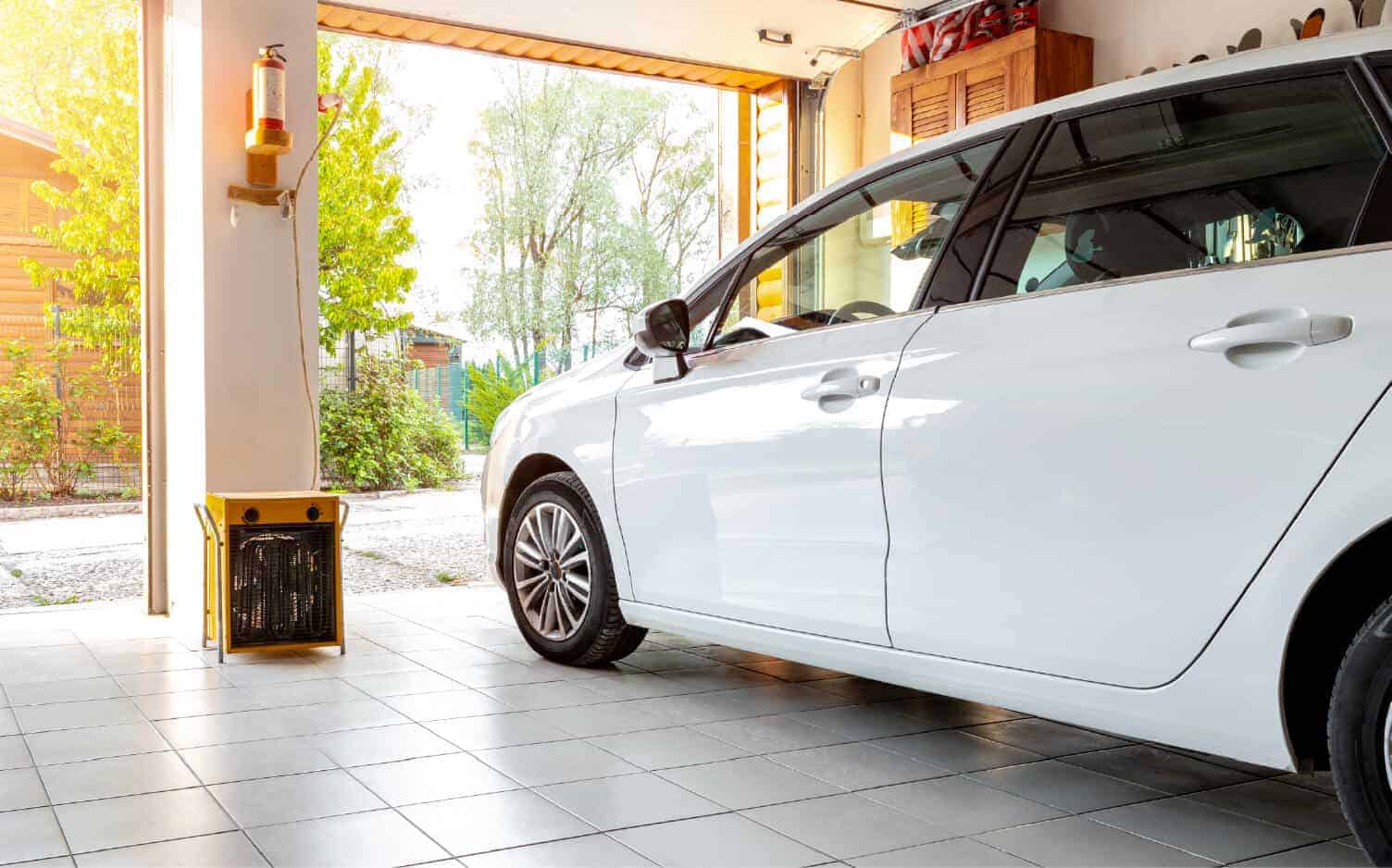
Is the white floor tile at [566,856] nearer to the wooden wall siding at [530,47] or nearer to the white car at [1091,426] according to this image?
the white car at [1091,426]

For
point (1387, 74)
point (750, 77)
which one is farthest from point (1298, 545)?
point (750, 77)

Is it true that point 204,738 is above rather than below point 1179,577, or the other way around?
below

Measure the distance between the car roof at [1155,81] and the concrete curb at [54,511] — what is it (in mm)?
3960

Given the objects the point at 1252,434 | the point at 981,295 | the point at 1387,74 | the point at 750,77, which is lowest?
the point at 1252,434

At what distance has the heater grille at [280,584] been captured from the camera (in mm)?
4168

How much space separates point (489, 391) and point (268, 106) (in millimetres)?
5797

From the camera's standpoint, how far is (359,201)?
1105 centimetres

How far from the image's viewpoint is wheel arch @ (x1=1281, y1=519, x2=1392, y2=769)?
6.27 feet

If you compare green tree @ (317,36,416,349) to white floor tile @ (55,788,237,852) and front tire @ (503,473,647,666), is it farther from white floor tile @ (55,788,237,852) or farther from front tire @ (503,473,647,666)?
white floor tile @ (55,788,237,852)

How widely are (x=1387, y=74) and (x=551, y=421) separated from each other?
2451 mm

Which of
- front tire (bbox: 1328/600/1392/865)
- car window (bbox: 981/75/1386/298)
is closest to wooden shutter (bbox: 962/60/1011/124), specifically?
car window (bbox: 981/75/1386/298)

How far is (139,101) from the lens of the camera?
5.05 metres

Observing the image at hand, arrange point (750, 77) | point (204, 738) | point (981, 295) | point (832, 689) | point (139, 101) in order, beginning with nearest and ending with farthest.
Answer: point (981, 295) < point (204, 738) < point (832, 689) < point (139, 101) < point (750, 77)

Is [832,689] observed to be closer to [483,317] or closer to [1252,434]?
[1252,434]
